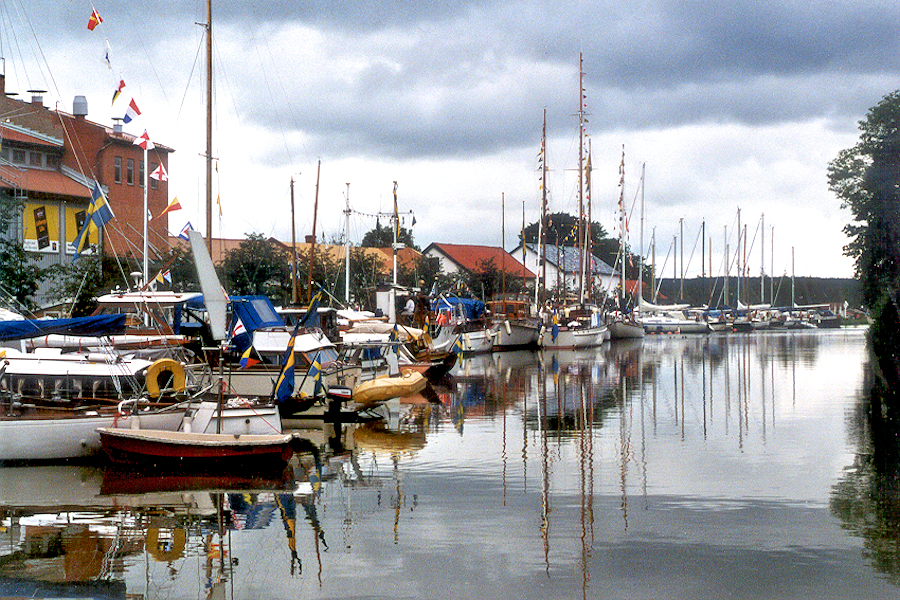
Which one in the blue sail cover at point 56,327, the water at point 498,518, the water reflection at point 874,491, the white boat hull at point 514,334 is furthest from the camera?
the white boat hull at point 514,334

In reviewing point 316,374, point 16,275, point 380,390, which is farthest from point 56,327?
point 16,275

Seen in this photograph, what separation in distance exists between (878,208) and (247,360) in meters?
37.1

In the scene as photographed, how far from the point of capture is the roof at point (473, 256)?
328 feet

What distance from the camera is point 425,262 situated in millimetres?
88062

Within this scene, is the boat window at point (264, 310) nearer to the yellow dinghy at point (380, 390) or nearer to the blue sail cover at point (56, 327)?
the yellow dinghy at point (380, 390)

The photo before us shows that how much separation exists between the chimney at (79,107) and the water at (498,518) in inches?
1519

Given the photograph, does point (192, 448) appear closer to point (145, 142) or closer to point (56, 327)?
point (56, 327)

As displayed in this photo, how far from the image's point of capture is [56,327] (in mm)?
20172

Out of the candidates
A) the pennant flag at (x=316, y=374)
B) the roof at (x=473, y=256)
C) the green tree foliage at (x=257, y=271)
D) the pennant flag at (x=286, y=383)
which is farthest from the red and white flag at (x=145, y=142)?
the roof at (x=473, y=256)

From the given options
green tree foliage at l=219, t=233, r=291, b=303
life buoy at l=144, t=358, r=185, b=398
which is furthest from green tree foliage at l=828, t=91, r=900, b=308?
life buoy at l=144, t=358, r=185, b=398

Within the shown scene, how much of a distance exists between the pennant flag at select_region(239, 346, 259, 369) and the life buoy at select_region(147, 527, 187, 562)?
33.6 feet

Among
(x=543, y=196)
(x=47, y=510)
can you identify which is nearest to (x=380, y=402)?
(x=47, y=510)

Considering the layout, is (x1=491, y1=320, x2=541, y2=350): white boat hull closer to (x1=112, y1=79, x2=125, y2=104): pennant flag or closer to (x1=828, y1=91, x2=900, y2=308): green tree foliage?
(x1=828, y1=91, x2=900, y2=308): green tree foliage

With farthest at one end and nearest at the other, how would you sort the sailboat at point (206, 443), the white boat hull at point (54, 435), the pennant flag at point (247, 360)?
the pennant flag at point (247, 360) → the white boat hull at point (54, 435) → the sailboat at point (206, 443)
